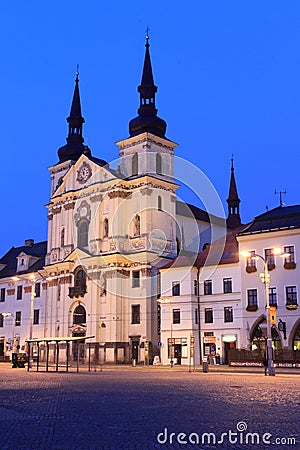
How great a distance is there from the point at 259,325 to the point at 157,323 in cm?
1779

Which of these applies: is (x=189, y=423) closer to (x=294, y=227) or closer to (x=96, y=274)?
(x=294, y=227)

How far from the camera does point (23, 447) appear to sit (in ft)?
34.9

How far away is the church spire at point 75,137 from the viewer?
88438 millimetres

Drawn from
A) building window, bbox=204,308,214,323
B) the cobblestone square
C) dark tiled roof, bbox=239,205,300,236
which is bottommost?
the cobblestone square

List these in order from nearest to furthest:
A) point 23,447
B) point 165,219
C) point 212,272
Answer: point 23,447 < point 212,272 < point 165,219

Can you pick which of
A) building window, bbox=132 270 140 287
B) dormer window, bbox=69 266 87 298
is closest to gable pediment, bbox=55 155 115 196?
dormer window, bbox=69 266 87 298

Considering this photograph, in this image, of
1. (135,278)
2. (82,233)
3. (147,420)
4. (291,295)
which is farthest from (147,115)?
(147,420)

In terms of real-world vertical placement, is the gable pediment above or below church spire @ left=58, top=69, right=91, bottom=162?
below

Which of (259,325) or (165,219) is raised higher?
(165,219)

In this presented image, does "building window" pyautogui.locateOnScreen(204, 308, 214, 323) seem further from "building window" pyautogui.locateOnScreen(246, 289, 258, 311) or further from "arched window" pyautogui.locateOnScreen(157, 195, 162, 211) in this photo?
"arched window" pyautogui.locateOnScreen(157, 195, 162, 211)

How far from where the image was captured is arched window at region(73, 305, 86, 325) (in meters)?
76.0

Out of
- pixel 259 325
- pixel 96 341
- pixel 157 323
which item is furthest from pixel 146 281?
pixel 259 325

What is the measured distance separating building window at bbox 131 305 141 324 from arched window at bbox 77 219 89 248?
12199 millimetres

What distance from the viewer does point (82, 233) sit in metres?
79.6
